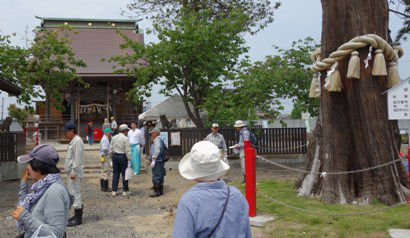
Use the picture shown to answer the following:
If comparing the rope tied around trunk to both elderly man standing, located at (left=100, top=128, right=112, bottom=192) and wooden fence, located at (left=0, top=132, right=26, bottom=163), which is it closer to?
elderly man standing, located at (left=100, top=128, right=112, bottom=192)

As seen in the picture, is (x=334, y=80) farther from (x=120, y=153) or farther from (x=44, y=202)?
(x=44, y=202)

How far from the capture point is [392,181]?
684 centimetres

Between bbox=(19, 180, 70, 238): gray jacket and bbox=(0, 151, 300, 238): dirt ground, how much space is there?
3351mm

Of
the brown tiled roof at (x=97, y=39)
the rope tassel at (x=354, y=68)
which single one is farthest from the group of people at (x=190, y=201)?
the brown tiled roof at (x=97, y=39)

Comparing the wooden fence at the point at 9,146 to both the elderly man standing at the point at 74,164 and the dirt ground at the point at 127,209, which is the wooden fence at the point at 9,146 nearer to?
the dirt ground at the point at 127,209

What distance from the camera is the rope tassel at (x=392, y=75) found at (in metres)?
6.91

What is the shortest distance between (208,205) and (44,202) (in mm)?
1310

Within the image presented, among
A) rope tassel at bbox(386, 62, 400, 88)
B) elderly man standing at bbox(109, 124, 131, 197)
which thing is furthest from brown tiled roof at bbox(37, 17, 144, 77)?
rope tassel at bbox(386, 62, 400, 88)

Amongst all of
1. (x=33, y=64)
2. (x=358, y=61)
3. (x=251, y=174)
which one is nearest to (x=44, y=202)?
(x=251, y=174)

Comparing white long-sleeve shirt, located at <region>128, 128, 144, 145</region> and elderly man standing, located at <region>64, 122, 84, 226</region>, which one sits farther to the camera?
white long-sleeve shirt, located at <region>128, 128, 144, 145</region>

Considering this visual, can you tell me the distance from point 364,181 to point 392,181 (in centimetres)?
45

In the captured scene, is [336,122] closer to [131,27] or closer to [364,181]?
[364,181]

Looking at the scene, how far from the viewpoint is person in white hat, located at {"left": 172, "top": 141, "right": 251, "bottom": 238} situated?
2342 mm

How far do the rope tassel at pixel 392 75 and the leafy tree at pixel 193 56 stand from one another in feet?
26.4
